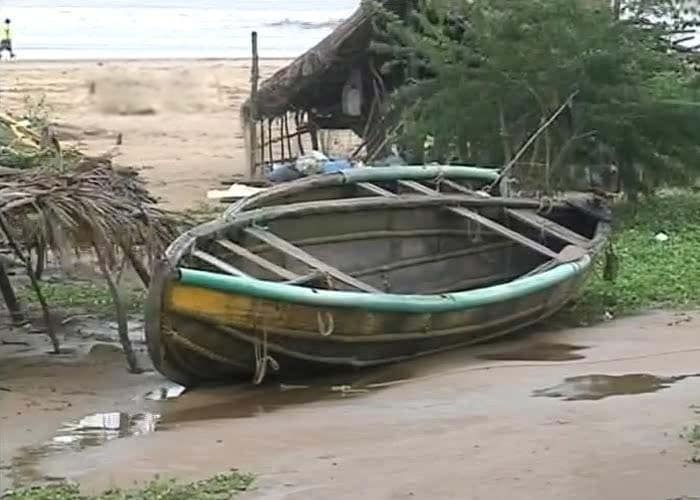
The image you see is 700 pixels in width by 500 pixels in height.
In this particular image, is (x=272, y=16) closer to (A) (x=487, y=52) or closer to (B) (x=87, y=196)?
(A) (x=487, y=52)

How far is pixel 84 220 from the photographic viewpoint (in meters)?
10.0

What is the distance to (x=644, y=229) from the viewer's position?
16078 mm

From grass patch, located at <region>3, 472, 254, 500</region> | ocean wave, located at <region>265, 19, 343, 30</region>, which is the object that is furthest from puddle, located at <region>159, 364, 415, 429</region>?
ocean wave, located at <region>265, 19, 343, 30</region>

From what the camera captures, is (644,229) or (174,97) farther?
(644,229)

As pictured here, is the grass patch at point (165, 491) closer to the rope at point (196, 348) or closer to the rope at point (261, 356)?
the rope at point (196, 348)

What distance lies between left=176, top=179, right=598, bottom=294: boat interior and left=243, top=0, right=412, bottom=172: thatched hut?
6.64 m

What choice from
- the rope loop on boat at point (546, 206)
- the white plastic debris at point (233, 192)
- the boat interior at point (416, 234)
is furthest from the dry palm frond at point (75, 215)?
the white plastic debris at point (233, 192)

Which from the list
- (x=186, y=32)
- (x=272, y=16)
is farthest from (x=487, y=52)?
(x=272, y=16)

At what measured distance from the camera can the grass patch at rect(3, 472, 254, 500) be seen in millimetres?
6770

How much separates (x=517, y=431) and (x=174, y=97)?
3.90m

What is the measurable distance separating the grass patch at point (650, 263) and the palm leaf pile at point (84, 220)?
3634 millimetres

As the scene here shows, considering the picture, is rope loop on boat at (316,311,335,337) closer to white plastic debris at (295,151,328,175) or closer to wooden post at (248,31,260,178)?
white plastic debris at (295,151,328,175)

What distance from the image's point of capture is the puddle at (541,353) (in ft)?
34.8

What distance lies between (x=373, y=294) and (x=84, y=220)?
1943mm
